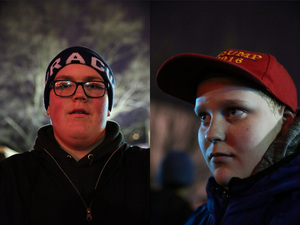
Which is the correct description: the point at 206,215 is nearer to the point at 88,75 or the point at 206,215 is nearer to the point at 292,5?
the point at 88,75

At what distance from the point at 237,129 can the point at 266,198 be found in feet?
0.72

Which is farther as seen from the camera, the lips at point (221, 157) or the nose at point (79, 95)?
the nose at point (79, 95)

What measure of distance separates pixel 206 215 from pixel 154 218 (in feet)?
0.79

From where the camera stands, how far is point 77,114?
1279mm

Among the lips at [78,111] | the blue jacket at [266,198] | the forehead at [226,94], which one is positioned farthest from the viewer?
the lips at [78,111]

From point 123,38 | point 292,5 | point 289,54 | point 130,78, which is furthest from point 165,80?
point 292,5

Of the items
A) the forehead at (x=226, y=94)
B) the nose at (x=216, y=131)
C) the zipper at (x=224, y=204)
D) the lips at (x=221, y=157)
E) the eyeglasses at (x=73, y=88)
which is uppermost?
the eyeglasses at (x=73, y=88)

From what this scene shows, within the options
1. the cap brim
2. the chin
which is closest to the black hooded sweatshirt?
the cap brim

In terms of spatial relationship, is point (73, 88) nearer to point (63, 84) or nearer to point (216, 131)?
point (63, 84)

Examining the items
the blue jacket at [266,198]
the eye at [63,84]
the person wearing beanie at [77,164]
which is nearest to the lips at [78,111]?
the person wearing beanie at [77,164]

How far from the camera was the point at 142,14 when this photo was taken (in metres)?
1.43

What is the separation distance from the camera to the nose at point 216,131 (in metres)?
1.01

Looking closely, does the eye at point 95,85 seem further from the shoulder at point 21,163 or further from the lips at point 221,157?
the lips at point 221,157

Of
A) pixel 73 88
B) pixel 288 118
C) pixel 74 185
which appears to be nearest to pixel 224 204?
pixel 288 118
